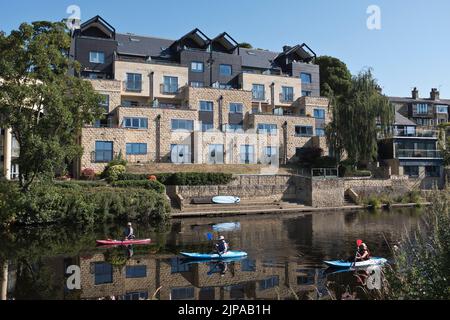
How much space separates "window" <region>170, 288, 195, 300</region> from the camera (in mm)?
13375

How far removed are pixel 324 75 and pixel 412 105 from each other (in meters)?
19.9

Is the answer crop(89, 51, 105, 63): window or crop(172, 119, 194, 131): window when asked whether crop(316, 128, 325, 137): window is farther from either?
crop(89, 51, 105, 63): window

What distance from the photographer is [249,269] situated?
55.9 feet

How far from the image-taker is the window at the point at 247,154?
47700mm

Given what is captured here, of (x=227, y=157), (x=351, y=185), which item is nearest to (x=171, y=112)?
(x=227, y=157)

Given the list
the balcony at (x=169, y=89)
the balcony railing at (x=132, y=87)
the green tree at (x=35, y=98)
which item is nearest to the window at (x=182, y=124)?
the balcony at (x=169, y=89)

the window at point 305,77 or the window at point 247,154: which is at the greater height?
the window at point 305,77

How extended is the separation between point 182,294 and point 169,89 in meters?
38.3

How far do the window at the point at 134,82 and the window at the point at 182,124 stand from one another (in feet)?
21.9

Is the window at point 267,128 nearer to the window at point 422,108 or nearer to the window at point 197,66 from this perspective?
the window at point 197,66

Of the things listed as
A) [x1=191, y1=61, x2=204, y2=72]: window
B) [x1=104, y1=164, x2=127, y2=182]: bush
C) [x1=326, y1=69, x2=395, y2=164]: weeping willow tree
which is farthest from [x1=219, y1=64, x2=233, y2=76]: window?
[x1=104, y1=164, x2=127, y2=182]: bush

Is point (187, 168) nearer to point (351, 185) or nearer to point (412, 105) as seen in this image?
point (351, 185)

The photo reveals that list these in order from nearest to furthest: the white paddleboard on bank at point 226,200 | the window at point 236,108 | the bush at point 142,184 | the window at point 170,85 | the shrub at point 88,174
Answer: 1. the bush at point 142,184
2. the white paddleboard on bank at point 226,200
3. the shrub at point 88,174
4. the window at point 170,85
5. the window at point 236,108

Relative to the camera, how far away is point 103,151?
40.9m
